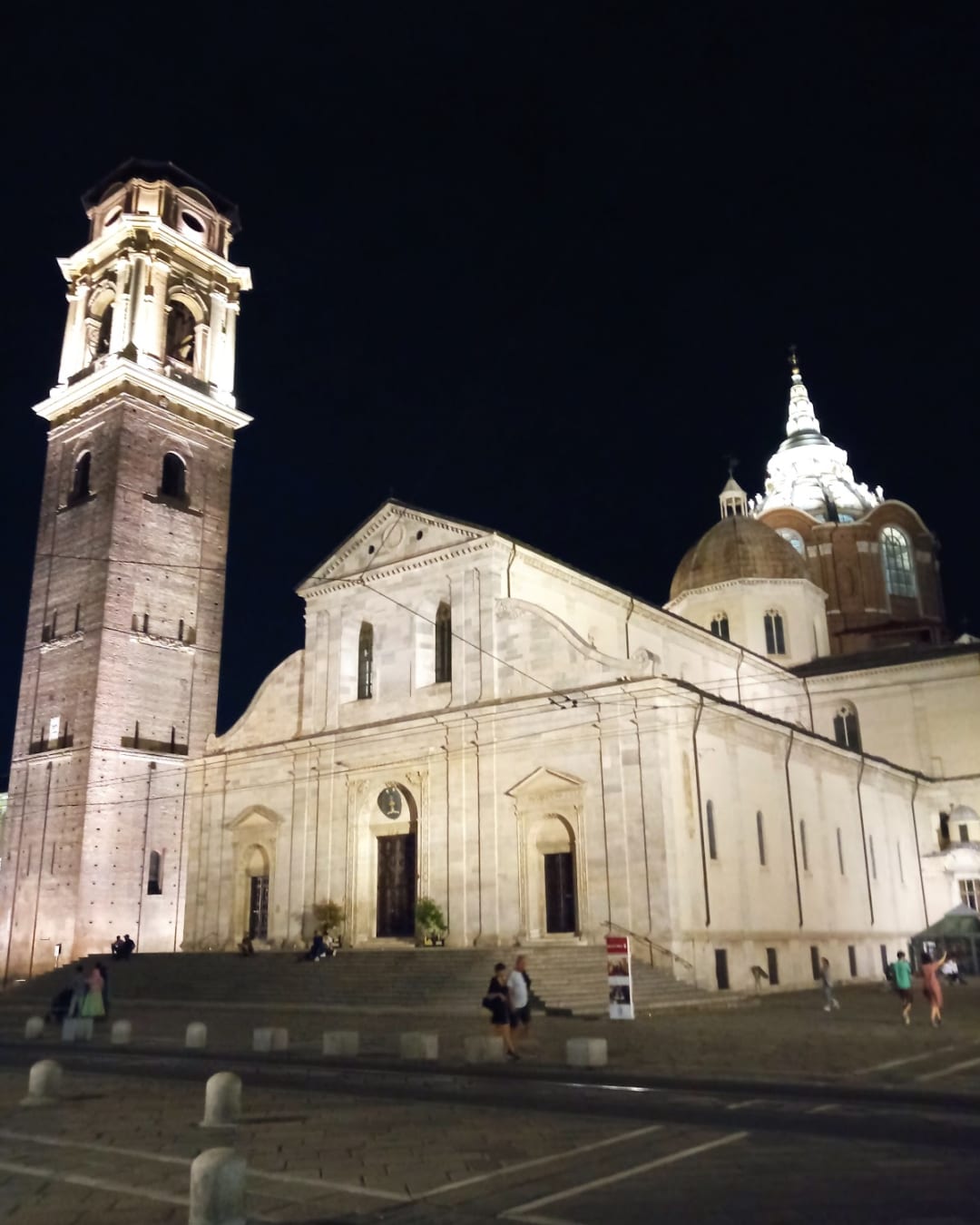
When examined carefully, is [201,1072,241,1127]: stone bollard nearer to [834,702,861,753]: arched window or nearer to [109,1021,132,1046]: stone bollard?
[109,1021,132,1046]: stone bollard

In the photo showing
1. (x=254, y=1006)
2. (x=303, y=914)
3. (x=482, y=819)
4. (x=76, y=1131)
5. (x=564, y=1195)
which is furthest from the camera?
(x=303, y=914)

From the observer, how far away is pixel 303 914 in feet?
108

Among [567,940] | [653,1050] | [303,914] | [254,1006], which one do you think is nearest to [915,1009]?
[567,940]

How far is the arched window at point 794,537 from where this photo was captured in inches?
2309

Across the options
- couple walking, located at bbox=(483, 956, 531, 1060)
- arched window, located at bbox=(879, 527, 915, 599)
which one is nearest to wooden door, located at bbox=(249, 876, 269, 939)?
couple walking, located at bbox=(483, 956, 531, 1060)

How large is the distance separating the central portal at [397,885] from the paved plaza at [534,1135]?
13681mm

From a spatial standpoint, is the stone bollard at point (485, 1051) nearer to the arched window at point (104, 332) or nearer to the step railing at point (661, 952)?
the step railing at point (661, 952)

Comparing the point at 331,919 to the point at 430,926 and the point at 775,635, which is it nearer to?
the point at 430,926

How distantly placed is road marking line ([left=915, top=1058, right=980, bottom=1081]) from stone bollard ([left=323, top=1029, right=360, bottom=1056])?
328 inches

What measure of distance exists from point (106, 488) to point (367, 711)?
1533 cm

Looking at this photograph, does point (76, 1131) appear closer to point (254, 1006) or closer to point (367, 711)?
point (254, 1006)

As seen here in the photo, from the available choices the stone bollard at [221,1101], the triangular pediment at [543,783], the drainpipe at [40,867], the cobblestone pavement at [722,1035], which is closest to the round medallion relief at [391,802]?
the triangular pediment at [543,783]

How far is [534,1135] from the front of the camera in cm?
990

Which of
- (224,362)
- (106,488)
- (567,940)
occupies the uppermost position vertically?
(224,362)
